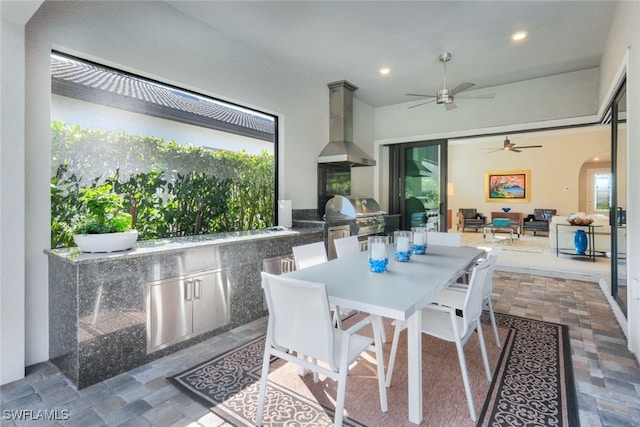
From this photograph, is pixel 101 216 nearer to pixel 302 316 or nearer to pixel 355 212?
pixel 302 316

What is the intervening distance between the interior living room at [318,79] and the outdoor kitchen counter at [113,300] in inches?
9.0

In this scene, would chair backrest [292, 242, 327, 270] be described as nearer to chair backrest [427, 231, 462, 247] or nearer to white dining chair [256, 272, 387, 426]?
white dining chair [256, 272, 387, 426]

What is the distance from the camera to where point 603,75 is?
3771 mm

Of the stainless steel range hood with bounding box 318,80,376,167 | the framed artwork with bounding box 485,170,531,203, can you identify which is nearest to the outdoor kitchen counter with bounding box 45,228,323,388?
the stainless steel range hood with bounding box 318,80,376,167

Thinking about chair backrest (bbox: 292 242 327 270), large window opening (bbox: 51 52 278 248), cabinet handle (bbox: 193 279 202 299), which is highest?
large window opening (bbox: 51 52 278 248)

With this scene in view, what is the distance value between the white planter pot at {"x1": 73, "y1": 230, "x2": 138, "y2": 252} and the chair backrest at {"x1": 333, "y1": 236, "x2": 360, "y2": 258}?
1.63 meters

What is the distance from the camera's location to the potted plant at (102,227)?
2164mm

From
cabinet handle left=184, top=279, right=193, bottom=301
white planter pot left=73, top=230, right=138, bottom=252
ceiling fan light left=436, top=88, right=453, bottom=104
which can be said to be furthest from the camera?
ceiling fan light left=436, top=88, right=453, bottom=104

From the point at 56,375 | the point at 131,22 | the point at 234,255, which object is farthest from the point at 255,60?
the point at 56,375

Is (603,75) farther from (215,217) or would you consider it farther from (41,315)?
(41,315)

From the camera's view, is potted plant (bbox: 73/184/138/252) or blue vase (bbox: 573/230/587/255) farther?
blue vase (bbox: 573/230/587/255)

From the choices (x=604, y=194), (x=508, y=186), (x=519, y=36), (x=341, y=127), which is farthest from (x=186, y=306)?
(x=508, y=186)

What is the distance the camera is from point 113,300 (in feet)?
6.97

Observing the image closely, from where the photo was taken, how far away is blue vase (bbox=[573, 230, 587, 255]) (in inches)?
233
